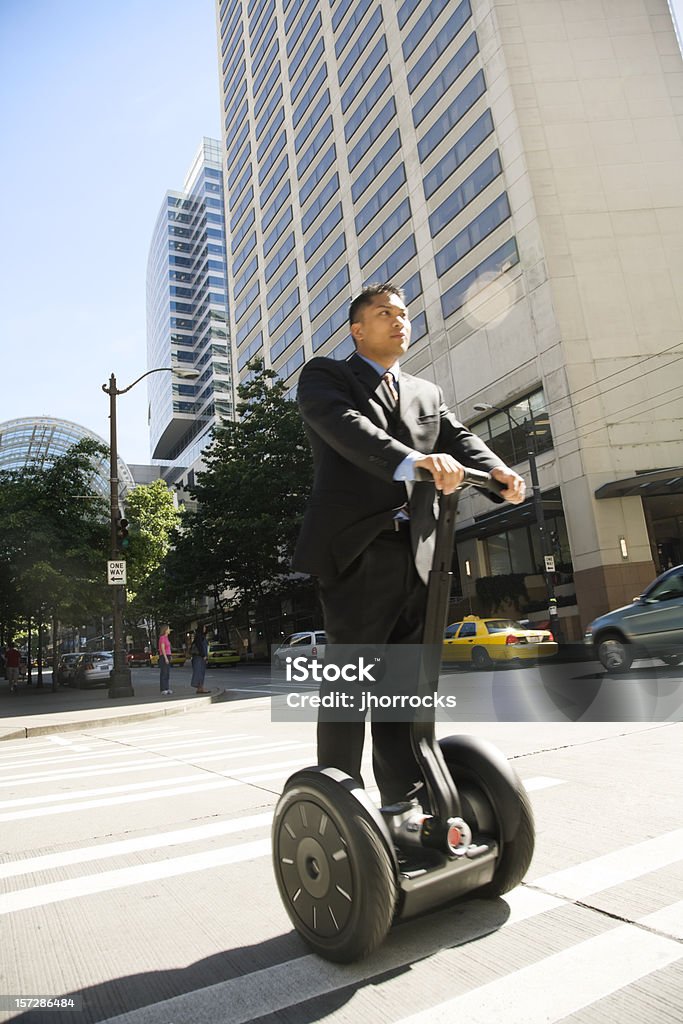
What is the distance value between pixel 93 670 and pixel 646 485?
76.1 ft

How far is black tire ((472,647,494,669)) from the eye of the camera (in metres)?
18.8

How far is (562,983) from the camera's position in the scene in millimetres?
1813

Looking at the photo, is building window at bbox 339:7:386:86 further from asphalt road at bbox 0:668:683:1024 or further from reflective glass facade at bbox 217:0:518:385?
asphalt road at bbox 0:668:683:1024

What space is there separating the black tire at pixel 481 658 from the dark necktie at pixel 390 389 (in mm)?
17356

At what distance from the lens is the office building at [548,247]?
947 inches

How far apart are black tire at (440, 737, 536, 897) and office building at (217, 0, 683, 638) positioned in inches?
870

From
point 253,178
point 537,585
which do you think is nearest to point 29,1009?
point 537,585

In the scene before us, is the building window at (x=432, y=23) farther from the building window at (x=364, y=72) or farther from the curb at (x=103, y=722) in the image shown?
the curb at (x=103, y=722)

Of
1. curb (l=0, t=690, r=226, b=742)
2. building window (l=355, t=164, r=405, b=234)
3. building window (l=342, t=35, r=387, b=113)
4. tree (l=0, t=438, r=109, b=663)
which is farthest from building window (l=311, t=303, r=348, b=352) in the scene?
curb (l=0, t=690, r=226, b=742)

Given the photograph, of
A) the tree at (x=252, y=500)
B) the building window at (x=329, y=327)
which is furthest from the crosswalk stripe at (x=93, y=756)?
the building window at (x=329, y=327)

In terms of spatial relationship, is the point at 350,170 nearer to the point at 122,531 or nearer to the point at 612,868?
the point at 122,531

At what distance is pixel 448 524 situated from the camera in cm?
225

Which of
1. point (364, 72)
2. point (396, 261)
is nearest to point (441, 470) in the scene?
point (396, 261)

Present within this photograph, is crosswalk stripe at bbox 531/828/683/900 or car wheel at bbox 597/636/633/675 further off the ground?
car wheel at bbox 597/636/633/675
